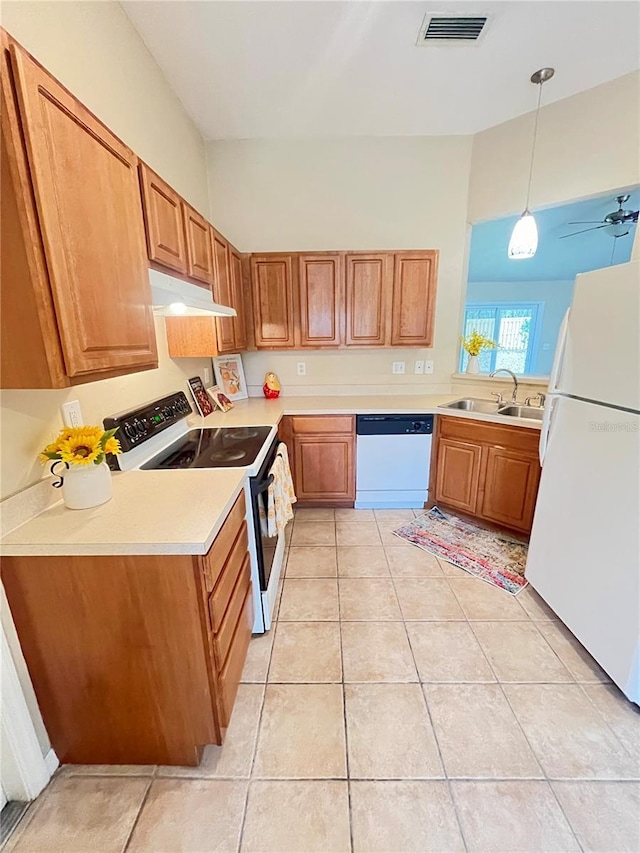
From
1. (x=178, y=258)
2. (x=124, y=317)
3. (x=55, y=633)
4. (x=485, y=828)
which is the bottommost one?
(x=485, y=828)

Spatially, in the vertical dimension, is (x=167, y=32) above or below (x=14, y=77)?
above

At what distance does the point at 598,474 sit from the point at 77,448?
2.00 m

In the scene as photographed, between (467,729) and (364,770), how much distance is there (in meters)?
0.42

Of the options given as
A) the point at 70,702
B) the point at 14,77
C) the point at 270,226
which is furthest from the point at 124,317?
the point at 270,226

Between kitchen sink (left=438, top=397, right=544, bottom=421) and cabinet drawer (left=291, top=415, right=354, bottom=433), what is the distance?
72cm

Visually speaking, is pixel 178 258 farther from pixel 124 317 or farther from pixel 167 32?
pixel 167 32

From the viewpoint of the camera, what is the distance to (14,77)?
2.60 ft

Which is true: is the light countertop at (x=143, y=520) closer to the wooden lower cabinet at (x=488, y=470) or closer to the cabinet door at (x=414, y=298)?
the wooden lower cabinet at (x=488, y=470)

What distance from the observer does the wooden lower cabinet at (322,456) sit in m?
2.74

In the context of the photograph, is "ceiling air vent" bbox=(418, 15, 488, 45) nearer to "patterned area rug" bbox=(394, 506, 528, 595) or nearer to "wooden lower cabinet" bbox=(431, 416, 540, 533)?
"wooden lower cabinet" bbox=(431, 416, 540, 533)

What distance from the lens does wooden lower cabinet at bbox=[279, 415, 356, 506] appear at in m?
2.74

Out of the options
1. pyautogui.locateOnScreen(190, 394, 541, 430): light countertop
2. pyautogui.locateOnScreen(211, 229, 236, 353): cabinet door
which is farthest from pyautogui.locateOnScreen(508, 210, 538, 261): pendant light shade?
pyautogui.locateOnScreen(211, 229, 236, 353): cabinet door

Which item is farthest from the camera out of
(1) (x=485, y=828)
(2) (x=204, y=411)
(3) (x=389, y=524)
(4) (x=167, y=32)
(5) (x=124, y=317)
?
(3) (x=389, y=524)

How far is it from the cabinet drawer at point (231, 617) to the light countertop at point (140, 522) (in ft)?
1.15
